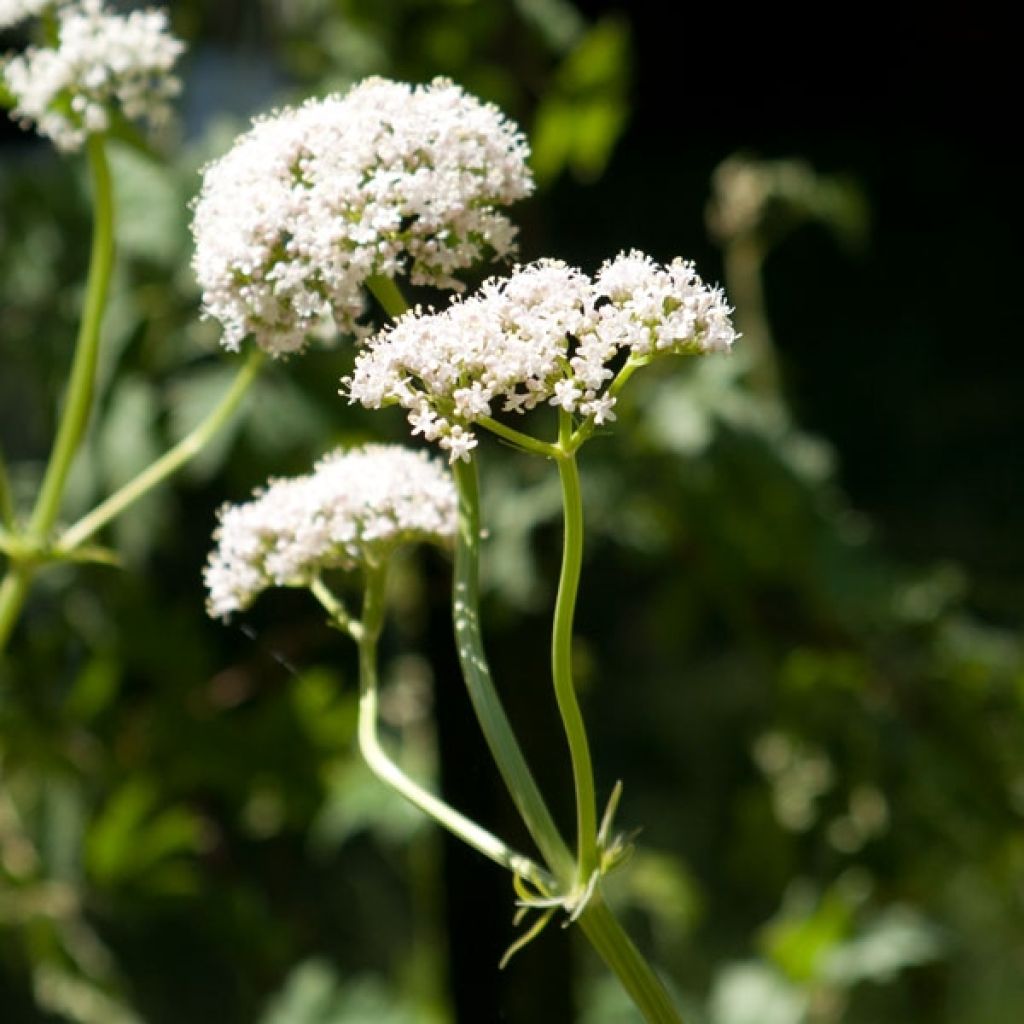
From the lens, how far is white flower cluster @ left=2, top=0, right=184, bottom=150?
58 cm

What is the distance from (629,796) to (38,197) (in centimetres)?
76

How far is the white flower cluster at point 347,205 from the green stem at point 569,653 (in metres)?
0.08

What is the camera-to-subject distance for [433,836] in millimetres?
1255

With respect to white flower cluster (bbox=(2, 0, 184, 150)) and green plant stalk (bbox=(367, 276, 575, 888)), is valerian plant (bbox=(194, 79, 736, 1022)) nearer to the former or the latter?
green plant stalk (bbox=(367, 276, 575, 888))

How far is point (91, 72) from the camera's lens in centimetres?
58

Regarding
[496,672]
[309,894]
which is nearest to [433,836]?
[309,894]

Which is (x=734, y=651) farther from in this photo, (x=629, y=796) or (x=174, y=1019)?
(x=174, y=1019)

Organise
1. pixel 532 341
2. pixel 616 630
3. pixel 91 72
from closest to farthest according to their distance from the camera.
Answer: pixel 532 341 < pixel 91 72 < pixel 616 630

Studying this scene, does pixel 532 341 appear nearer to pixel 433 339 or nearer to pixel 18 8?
pixel 433 339

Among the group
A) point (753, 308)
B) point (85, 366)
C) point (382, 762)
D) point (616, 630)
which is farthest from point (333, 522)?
point (753, 308)

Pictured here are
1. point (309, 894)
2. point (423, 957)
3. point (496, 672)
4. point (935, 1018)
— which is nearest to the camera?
point (496, 672)

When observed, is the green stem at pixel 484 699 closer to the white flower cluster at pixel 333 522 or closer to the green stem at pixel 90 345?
the white flower cluster at pixel 333 522

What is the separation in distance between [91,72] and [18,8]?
0.04m

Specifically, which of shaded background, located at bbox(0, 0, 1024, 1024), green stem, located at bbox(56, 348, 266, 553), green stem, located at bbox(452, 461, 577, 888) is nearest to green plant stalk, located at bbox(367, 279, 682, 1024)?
green stem, located at bbox(452, 461, 577, 888)
